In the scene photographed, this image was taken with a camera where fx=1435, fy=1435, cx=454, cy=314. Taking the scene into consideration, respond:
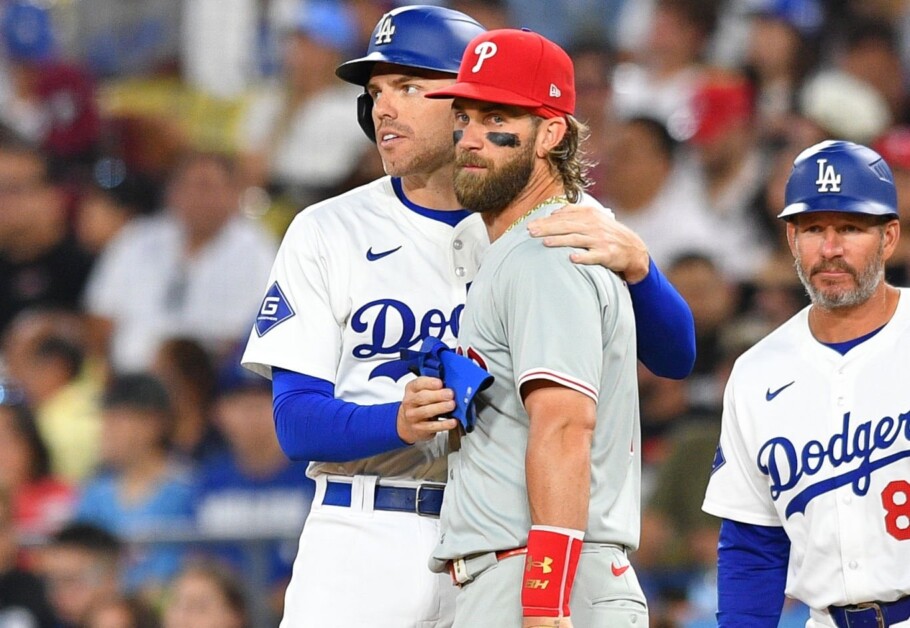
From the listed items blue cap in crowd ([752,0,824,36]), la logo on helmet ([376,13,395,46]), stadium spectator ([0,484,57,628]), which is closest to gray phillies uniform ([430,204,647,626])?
la logo on helmet ([376,13,395,46])

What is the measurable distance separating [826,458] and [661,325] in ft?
1.59

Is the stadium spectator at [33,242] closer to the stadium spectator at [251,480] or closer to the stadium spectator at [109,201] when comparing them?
the stadium spectator at [109,201]

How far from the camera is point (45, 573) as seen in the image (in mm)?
5441

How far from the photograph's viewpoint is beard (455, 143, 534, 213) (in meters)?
2.60

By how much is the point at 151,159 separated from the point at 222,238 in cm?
57

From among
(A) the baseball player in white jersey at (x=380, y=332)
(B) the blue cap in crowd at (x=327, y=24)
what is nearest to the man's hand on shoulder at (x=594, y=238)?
(A) the baseball player in white jersey at (x=380, y=332)

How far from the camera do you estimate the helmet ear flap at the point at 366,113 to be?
321 cm

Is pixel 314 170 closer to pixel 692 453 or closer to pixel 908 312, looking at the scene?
pixel 692 453

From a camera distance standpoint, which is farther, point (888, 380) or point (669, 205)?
point (669, 205)

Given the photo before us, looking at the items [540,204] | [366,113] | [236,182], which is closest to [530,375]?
[540,204]

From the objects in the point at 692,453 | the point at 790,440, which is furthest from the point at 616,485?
the point at 692,453

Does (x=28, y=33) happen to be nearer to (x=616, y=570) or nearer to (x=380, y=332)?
(x=380, y=332)

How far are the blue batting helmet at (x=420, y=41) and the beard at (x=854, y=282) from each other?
33.7 inches

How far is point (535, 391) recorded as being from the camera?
94.9 inches
